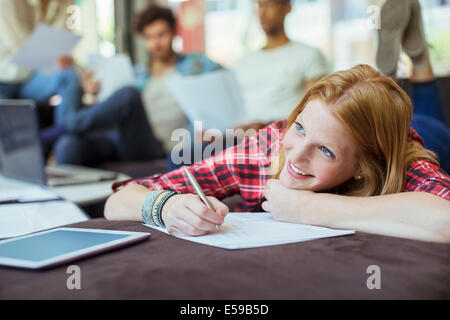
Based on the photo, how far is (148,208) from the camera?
87 cm

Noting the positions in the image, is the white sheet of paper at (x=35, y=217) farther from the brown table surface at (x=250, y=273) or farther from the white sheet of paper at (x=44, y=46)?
the white sheet of paper at (x=44, y=46)

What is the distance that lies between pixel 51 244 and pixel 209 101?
5.85ft

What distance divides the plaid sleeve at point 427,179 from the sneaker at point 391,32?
0.86 metres

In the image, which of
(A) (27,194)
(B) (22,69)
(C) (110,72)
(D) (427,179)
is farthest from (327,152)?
(B) (22,69)

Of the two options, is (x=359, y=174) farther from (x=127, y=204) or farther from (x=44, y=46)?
(x=44, y=46)

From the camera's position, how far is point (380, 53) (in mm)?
1692

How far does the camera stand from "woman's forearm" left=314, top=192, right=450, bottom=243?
0.75 meters

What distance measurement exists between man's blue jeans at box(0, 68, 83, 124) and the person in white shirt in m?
0.95

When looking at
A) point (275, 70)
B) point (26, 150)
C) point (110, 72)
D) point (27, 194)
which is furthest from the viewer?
point (110, 72)

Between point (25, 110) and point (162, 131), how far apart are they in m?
1.25

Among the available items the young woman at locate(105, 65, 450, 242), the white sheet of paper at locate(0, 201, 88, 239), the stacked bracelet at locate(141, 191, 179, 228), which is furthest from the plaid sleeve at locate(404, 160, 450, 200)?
the white sheet of paper at locate(0, 201, 88, 239)
